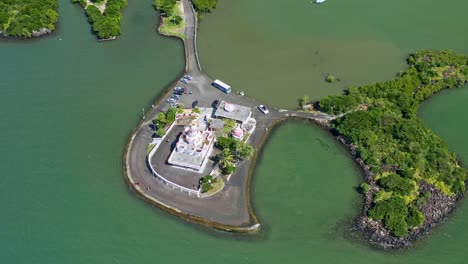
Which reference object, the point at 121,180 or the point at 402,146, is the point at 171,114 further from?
the point at 402,146

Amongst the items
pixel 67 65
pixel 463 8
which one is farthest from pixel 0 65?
pixel 463 8

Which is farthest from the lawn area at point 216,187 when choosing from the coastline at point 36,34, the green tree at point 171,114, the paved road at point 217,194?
the coastline at point 36,34

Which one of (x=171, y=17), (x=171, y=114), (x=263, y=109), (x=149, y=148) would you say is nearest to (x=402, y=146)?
(x=263, y=109)

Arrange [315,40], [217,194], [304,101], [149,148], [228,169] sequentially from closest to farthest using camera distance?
[217,194]
[228,169]
[149,148]
[304,101]
[315,40]

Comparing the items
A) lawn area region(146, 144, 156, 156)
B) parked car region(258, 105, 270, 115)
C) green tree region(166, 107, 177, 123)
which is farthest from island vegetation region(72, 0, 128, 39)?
parked car region(258, 105, 270, 115)

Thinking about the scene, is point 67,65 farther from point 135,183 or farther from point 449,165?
point 449,165

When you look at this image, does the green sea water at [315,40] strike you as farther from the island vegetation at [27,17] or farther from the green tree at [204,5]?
the island vegetation at [27,17]

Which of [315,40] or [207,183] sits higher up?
[315,40]
